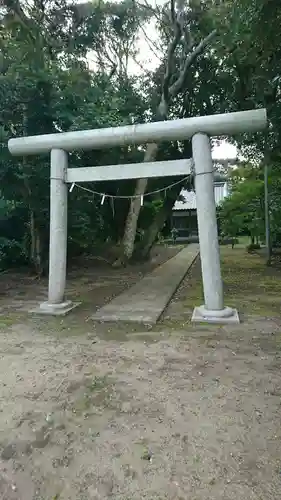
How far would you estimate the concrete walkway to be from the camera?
5.77 metres

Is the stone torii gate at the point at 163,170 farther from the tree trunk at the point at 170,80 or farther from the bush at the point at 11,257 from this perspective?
the bush at the point at 11,257

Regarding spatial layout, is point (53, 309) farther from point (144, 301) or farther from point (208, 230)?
point (208, 230)

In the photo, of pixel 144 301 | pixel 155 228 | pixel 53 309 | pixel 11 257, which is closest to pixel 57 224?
pixel 53 309

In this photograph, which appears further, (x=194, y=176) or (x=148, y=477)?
(x=194, y=176)

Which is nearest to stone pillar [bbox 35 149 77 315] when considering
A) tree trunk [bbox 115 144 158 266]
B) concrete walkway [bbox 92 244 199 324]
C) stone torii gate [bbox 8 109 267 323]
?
stone torii gate [bbox 8 109 267 323]

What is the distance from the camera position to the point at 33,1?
10.1m

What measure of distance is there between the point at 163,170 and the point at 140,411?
3843 millimetres

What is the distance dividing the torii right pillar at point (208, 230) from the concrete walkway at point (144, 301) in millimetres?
882

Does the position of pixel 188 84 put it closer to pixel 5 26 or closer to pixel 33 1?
pixel 33 1

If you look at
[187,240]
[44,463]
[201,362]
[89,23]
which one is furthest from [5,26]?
[187,240]

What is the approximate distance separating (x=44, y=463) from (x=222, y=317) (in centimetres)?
365

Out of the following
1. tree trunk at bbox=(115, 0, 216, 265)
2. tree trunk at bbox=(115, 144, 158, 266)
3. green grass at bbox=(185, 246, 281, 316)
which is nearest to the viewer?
green grass at bbox=(185, 246, 281, 316)

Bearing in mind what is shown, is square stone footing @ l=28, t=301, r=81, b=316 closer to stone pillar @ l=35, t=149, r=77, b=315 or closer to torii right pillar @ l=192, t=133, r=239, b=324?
stone pillar @ l=35, t=149, r=77, b=315

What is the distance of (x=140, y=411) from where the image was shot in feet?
9.52
